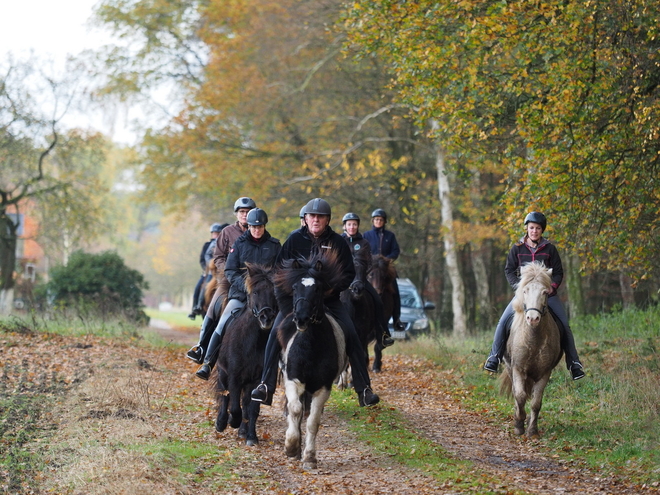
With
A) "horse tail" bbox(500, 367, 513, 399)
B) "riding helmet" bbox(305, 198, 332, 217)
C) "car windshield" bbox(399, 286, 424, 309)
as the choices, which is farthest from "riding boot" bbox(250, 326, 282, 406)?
"car windshield" bbox(399, 286, 424, 309)

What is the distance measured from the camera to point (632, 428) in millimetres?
10250

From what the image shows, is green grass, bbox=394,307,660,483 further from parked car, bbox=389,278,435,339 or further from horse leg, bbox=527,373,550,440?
parked car, bbox=389,278,435,339

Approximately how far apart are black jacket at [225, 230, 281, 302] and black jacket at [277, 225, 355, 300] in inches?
36.5

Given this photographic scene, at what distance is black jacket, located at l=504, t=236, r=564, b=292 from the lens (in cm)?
1095

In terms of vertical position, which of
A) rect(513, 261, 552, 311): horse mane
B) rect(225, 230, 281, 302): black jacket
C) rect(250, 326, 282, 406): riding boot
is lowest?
rect(250, 326, 282, 406): riding boot

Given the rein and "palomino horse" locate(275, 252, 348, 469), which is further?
the rein

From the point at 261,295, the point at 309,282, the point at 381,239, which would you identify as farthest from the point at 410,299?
the point at 309,282

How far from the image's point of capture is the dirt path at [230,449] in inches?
312

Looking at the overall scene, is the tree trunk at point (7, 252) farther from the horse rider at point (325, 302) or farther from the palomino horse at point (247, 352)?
the horse rider at point (325, 302)

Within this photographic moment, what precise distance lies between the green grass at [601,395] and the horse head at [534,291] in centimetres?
156

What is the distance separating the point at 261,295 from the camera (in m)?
9.57

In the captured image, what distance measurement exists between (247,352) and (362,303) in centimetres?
379

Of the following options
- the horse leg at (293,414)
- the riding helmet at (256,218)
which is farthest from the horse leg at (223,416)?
the riding helmet at (256,218)

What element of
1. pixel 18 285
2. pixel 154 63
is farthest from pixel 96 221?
pixel 154 63
